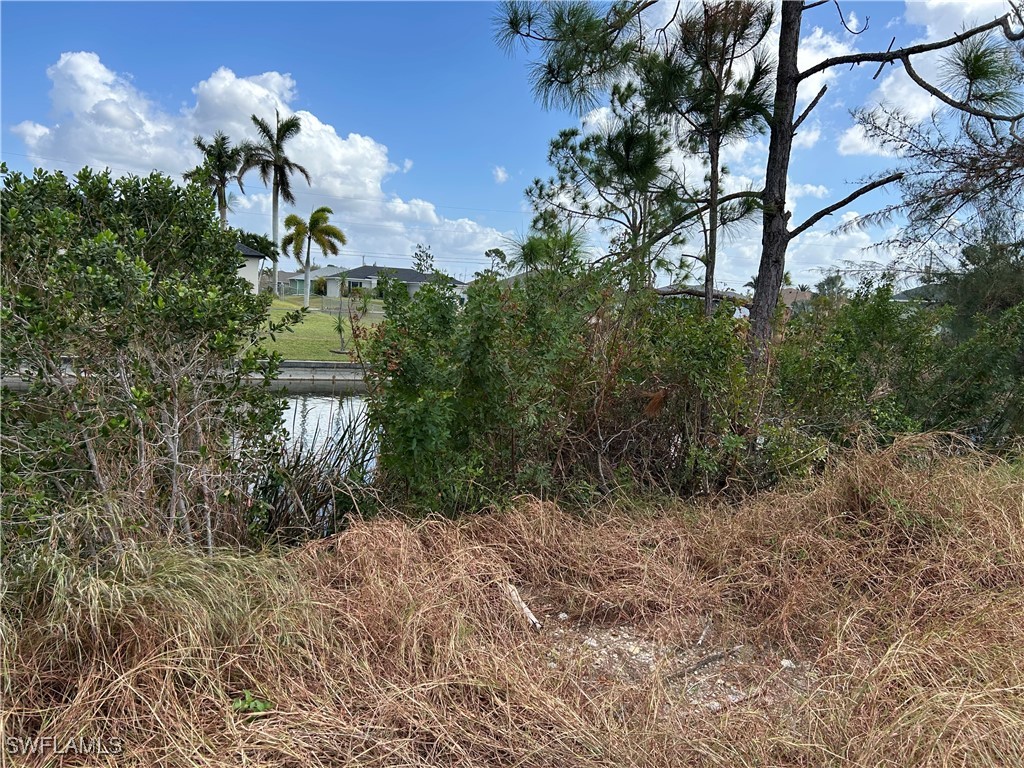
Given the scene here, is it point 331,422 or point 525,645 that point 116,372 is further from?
point 525,645

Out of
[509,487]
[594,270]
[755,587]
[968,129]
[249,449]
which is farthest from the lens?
[968,129]

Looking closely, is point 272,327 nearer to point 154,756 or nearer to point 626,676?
point 154,756

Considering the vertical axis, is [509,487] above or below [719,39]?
below

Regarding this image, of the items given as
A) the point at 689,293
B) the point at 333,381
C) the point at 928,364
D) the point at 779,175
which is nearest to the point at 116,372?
the point at 333,381

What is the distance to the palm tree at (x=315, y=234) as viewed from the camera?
35281 mm

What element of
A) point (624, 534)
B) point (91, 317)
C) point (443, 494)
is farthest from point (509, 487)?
point (91, 317)

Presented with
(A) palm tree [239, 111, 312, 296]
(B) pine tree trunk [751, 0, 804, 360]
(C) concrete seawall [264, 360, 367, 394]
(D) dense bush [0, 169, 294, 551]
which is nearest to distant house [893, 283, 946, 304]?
(B) pine tree trunk [751, 0, 804, 360]

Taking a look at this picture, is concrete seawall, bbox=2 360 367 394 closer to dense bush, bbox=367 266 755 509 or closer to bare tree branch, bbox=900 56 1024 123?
dense bush, bbox=367 266 755 509

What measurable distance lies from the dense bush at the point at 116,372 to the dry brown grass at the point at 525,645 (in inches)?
Answer: 13.2

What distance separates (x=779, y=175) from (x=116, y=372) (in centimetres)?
491

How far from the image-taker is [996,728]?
1769 mm

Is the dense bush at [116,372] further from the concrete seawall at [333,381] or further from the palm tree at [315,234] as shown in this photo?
the palm tree at [315,234]

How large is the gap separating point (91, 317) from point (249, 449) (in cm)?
95

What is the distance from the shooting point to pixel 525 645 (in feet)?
7.66
